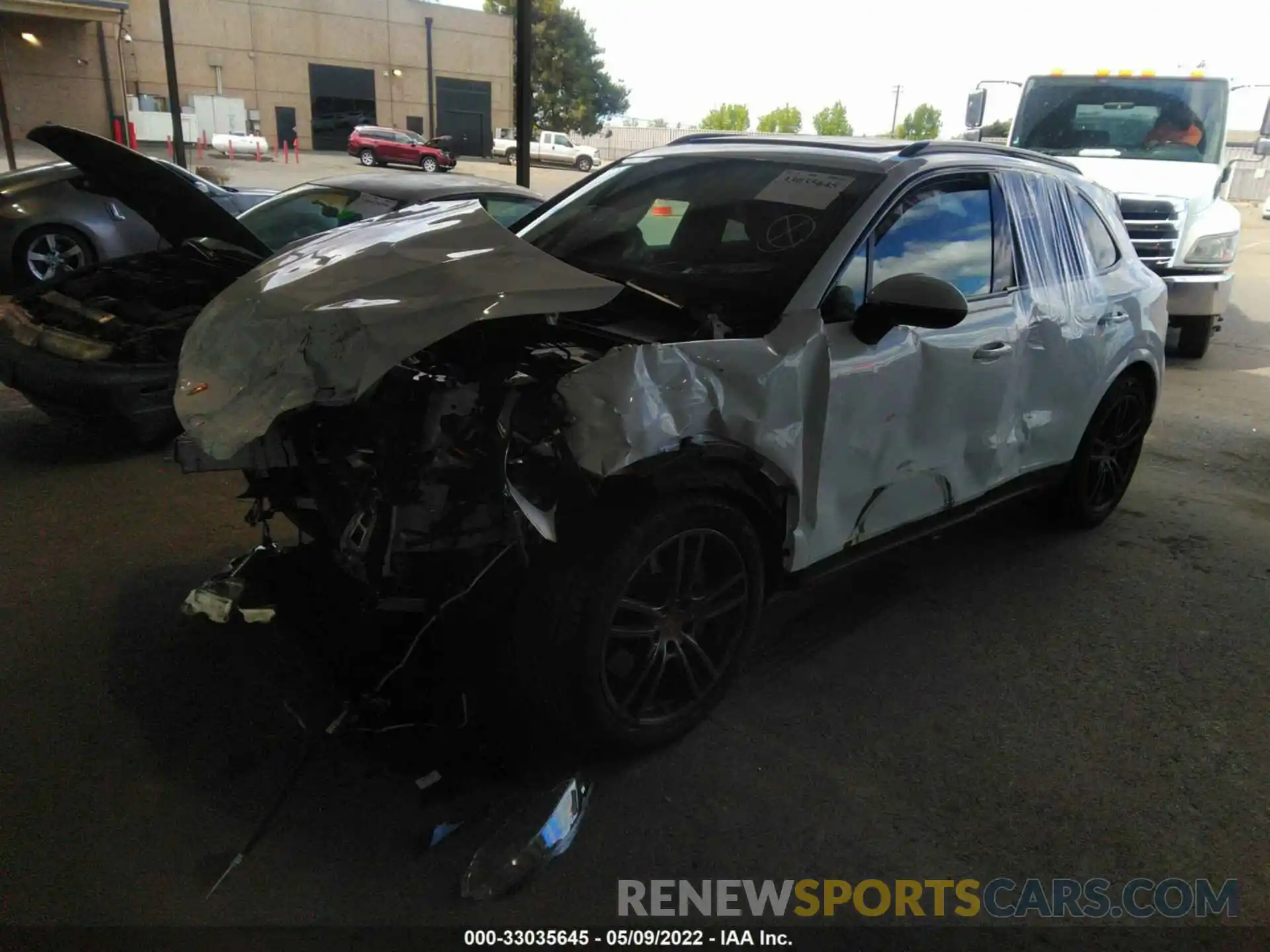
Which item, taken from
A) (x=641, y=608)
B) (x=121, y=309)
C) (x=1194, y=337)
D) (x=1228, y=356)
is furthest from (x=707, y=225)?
(x=1228, y=356)

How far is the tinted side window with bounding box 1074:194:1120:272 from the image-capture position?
419cm

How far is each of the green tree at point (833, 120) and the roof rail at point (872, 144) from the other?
70.6 meters

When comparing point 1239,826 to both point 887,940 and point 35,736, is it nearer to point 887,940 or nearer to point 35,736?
point 887,940

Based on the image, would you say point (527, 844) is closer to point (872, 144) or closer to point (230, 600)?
point (230, 600)

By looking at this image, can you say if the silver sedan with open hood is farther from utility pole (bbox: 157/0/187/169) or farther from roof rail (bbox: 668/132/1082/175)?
utility pole (bbox: 157/0/187/169)

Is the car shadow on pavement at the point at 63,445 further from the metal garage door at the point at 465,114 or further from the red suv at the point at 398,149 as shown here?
the metal garage door at the point at 465,114

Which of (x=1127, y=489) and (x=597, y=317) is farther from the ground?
(x=597, y=317)

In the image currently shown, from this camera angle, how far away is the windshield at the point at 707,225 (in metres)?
3.06

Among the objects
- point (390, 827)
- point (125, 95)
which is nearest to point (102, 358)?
point (390, 827)

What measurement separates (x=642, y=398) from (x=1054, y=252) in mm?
2474

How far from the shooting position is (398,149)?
34062mm

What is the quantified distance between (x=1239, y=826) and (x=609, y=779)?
1.89 meters

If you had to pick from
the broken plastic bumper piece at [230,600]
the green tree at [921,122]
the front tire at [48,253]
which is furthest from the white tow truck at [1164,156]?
the green tree at [921,122]

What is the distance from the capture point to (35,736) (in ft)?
9.00
